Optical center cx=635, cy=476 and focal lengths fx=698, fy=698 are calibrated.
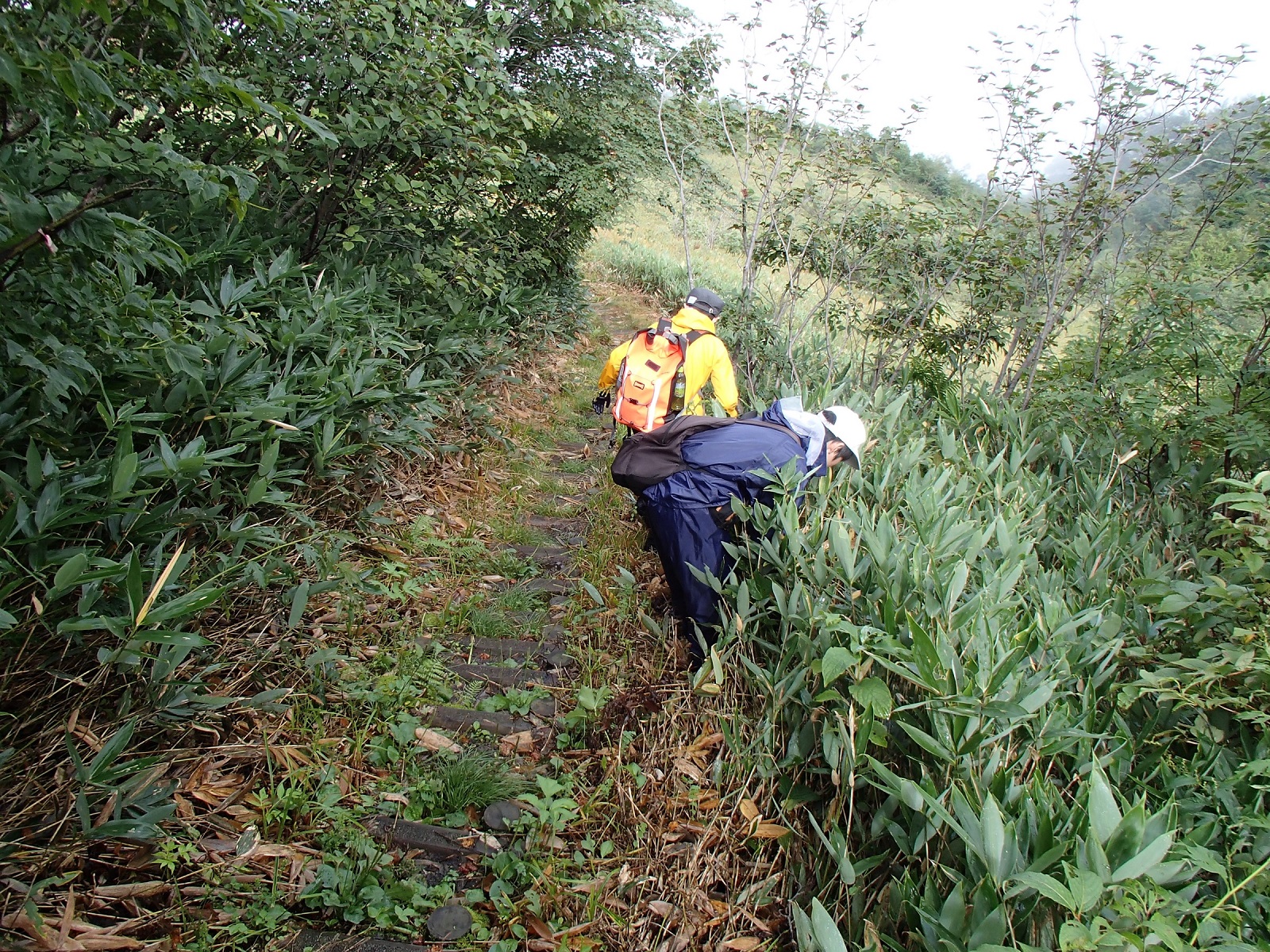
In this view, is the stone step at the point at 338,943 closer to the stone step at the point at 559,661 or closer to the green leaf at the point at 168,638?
the green leaf at the point at 168,638

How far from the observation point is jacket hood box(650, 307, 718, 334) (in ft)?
15.5

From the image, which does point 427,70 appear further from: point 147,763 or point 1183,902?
point 1183,902

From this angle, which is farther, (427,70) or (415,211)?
(415,211)

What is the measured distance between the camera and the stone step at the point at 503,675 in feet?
11.8

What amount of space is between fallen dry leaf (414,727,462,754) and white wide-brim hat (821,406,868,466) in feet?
7.82

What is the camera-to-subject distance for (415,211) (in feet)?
17.6

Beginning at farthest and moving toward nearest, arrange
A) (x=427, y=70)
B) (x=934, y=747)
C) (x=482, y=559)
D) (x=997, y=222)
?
(x=997, y=222), (x=482, y=559), (x=427, y=70), (x=934, y=747)

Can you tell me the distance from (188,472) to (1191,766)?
12.9ft

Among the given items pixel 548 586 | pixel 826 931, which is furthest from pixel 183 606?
pixel 826 931

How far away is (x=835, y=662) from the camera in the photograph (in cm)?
240

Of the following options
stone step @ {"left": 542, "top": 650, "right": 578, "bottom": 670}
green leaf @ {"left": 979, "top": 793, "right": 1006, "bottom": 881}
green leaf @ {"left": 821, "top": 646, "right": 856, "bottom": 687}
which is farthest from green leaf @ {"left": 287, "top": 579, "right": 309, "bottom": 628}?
green leaf @ {"left": 979, "top": 793, "right": 1006, "bottom": 881}

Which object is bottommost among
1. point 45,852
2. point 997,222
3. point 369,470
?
point 45,852

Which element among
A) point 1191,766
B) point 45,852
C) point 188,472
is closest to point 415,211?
point 188,472

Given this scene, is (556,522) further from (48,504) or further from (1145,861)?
→ (1145,861)
